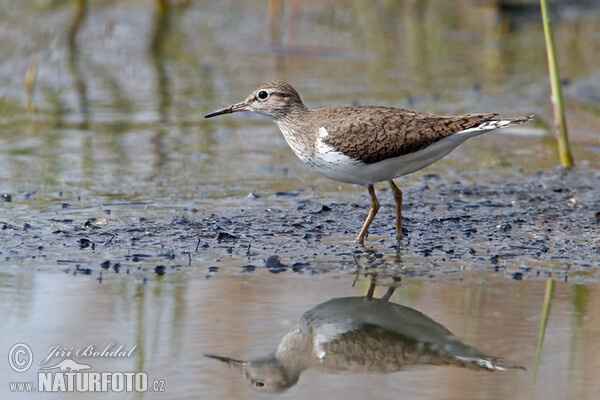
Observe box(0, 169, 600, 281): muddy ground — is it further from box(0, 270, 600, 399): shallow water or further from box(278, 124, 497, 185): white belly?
box(278, 124, 497, 185): white belly

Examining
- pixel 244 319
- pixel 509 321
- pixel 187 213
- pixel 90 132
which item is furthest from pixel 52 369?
pixel 90 132

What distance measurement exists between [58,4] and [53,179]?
768 centimetres

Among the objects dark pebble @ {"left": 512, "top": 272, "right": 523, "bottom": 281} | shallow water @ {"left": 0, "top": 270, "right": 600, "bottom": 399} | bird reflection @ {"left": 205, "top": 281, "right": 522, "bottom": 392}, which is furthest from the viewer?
dark pebble @ {"left": 512, "top": 272, "right": 523, "bottom": 281}

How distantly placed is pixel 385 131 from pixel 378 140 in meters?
0.10

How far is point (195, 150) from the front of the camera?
10359mm

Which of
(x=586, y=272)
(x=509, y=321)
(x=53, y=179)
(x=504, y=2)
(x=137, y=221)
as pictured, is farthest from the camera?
(x=504, y=2)

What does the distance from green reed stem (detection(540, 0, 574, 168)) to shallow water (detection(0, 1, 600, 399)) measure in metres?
0.27

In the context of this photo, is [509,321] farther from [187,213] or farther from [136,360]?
[187,213]

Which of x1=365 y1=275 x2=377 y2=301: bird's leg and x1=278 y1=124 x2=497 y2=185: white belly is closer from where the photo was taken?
x1=365 y1=275 x2=377 y2=301: bird's leg

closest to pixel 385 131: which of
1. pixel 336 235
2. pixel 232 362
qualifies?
pixel 336 235

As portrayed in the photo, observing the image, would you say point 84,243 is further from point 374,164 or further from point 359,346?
point 359,346

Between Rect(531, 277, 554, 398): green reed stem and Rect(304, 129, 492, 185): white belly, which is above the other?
Rect(304, 129, 492, 185): white belly

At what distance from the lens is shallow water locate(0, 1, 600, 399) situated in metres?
5.27

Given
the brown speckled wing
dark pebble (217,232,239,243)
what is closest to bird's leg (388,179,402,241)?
the brown speckled wing
